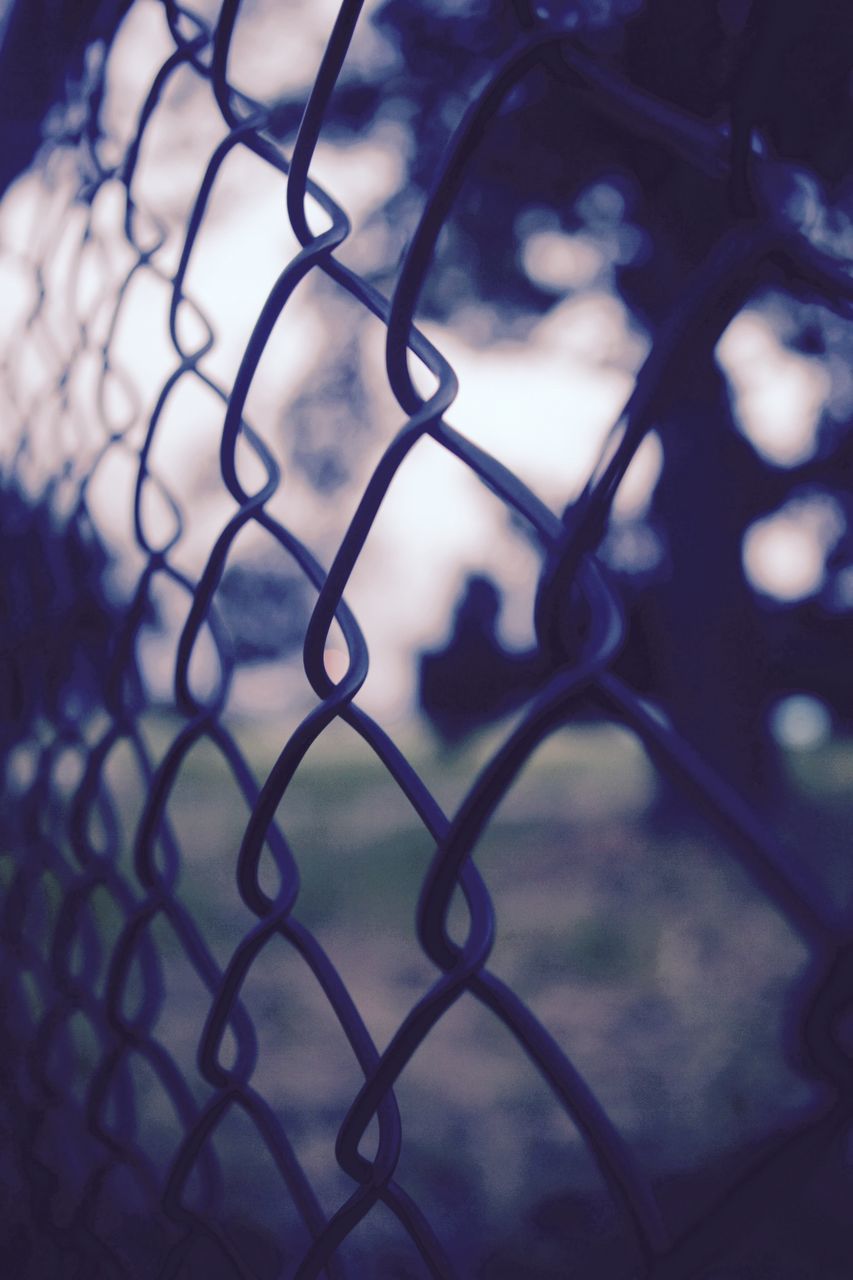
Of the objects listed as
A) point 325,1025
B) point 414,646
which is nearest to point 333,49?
point 325,1025

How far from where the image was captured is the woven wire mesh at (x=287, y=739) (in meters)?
0.30

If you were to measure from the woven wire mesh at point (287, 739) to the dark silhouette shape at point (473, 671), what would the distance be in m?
4.93

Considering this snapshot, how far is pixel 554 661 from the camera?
1.16 feet

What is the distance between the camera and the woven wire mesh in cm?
30

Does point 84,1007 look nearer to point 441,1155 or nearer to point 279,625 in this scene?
point 441,1155

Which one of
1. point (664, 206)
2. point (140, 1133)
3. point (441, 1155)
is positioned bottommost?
point (441, 1155)

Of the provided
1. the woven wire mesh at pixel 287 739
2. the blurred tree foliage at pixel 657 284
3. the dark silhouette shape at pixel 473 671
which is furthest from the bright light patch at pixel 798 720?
the woven wire mesh at pixel 287 739

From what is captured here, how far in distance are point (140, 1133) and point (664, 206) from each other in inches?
132

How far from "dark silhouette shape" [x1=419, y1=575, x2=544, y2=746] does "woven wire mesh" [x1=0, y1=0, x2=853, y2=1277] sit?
4927 mm

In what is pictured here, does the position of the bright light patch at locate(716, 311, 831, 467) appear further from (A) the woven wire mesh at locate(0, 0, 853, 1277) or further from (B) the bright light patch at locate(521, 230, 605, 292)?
(A) the woven wire mesh at locate(0, 0, 853, 1277)

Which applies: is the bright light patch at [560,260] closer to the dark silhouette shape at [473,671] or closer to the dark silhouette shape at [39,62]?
the dark silhouette shape at [473,671]

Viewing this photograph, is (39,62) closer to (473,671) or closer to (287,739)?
(287,739)

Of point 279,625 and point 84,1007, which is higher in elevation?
point 279,625

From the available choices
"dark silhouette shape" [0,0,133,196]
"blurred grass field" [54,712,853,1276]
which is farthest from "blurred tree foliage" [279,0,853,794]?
"dark silhouette shape" [0,0,133,196]
